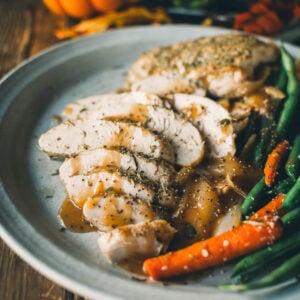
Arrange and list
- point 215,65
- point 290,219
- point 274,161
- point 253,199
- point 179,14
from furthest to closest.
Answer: point 179,14
point 215,65
point 274,161
point 253,199
point 290,219

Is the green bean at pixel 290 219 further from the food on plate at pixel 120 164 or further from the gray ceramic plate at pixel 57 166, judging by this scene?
the food on plate at pixel 120 164

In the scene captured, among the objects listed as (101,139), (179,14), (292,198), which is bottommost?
(179,14)

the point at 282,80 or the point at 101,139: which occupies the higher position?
the point at 101,139

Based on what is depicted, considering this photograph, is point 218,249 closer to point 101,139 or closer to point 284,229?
point 284,229

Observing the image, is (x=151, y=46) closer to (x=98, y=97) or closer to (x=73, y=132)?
(x=98, y=97)

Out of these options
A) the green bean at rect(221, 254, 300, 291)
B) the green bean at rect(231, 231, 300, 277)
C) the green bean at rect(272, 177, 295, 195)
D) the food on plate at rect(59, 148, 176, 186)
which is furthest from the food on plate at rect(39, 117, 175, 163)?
the green bean at rect(221, 254, 300, 291)

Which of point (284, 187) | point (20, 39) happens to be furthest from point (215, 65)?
point (20, 39)

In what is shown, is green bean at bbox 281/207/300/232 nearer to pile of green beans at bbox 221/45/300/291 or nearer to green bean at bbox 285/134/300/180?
pile of green beans at bbox 221/45/300/291

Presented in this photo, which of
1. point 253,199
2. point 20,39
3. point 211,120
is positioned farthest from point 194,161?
point 20,39

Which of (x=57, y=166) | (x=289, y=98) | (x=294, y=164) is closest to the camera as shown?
(x=294, y=164)

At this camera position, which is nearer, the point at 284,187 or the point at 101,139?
the point at 284,187
